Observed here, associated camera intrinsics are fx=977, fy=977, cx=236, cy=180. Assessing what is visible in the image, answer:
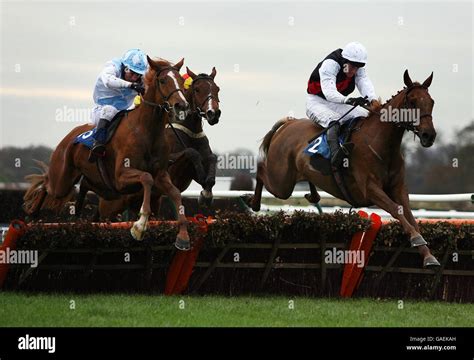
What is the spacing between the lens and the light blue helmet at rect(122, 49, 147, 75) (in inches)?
372

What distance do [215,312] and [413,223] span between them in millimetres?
2336

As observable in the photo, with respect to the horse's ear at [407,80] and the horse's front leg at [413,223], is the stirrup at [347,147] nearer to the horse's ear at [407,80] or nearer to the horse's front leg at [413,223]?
the horse's front leg at [413,223]

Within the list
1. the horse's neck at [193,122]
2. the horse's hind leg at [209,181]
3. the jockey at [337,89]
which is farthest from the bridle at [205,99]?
the jockey at [337,89]

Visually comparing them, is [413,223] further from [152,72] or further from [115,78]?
[115,78]

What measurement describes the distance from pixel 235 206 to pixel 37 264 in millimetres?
6237

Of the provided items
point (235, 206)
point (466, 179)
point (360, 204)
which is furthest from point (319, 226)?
point (466, 179)

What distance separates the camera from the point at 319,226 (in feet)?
29.8

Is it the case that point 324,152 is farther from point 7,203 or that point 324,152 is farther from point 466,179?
point 466,179

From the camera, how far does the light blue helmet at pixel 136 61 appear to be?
9461 mm

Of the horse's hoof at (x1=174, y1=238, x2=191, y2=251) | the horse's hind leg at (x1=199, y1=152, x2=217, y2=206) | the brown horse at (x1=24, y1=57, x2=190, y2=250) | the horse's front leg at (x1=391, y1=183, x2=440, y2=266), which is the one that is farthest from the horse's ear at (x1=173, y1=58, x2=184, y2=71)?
the horse's front leg at (x1=391, y1=183, x2=440, y2=266)

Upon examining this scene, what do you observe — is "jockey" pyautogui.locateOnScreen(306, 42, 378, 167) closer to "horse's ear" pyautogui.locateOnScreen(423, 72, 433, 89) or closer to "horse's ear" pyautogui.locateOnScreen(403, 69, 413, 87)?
"horse's ear" pyautogui.locateOnScreen(403, 69, 413, 87)

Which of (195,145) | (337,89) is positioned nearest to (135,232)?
(195,145)

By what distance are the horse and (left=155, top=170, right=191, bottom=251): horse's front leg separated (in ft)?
2.50

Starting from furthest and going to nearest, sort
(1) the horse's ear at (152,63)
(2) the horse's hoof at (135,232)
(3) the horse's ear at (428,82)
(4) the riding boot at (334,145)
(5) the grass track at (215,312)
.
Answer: (4) the riding boot at (334,145)
(3) the horse's ear at (428,82)
(1) the horse's ear at (152,63)
(2) the horse's hoof at (135,232)
(5) the grass track at (215,312)
